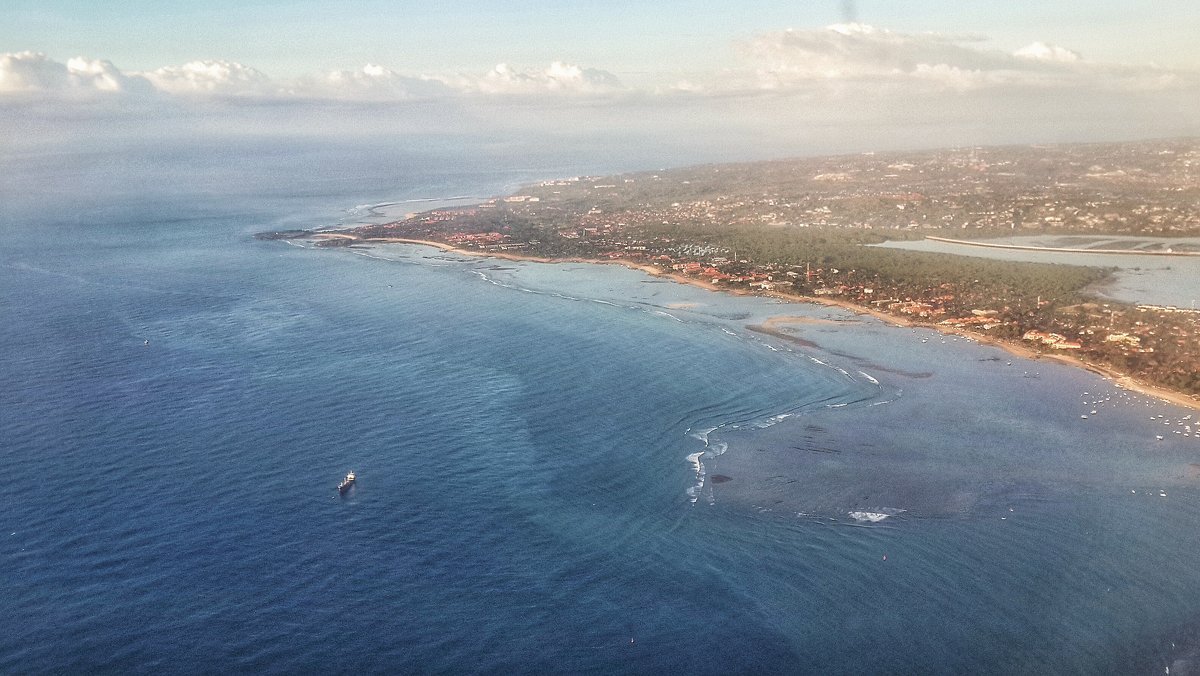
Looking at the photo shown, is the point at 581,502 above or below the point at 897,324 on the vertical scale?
below

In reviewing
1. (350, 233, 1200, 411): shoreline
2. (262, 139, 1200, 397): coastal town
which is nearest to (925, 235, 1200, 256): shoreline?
(262, 139, 1200, 397): coastal town

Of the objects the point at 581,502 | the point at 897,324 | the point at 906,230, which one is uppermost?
the point at 906,230

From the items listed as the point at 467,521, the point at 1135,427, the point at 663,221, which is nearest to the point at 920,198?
the point at 663,221

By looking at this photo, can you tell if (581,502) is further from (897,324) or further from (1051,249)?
(1051,249)

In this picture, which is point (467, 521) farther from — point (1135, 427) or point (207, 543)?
point (1135, 427)

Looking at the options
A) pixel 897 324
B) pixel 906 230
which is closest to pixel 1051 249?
pixel 906 230

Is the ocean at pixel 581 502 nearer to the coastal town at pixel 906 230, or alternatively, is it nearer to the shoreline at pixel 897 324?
the shoreline at pixel 897 324
